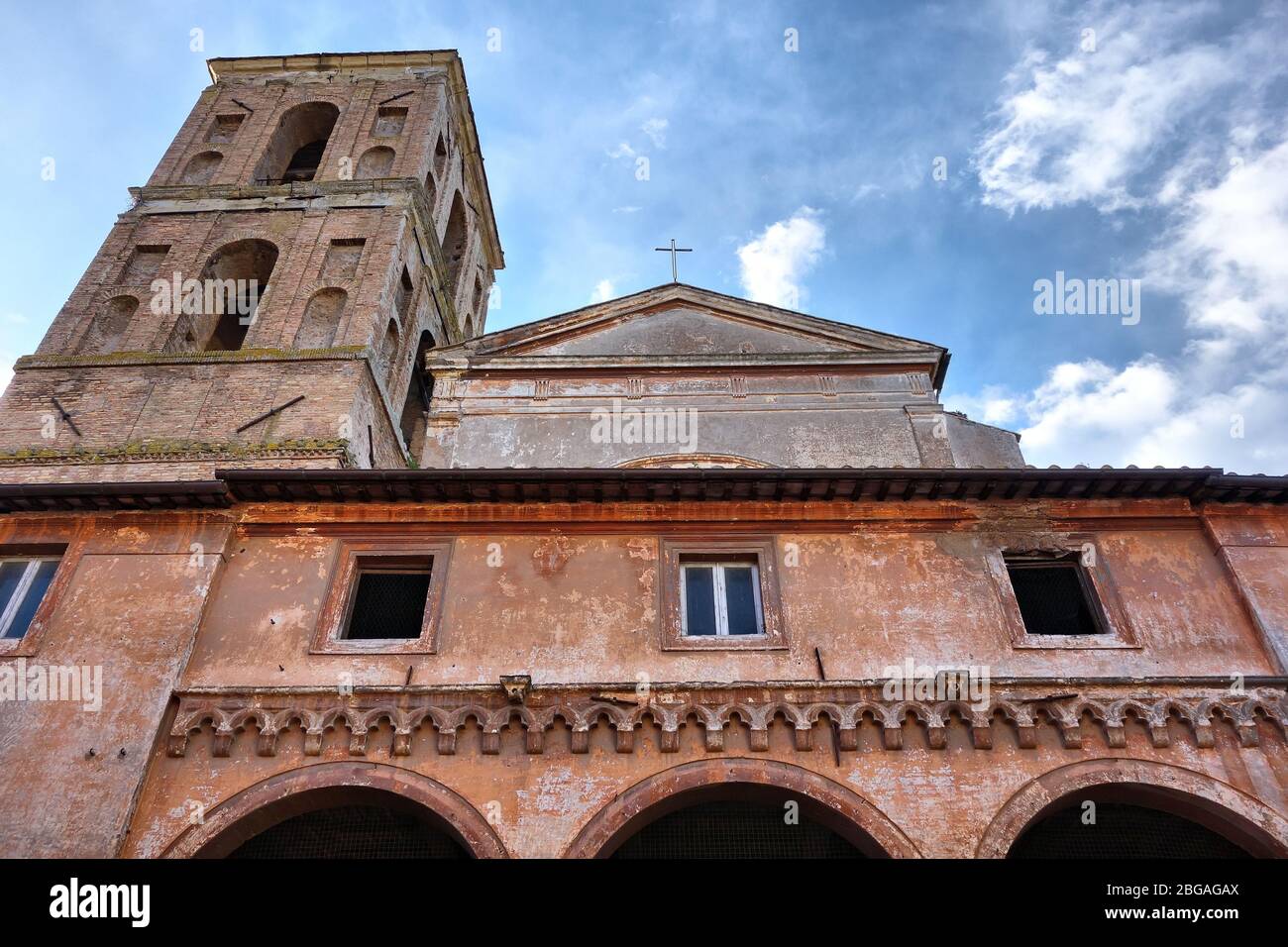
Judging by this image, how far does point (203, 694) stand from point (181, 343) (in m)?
11.7

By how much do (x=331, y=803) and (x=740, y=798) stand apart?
3.98 meters

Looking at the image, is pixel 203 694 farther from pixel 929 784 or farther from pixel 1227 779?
pixel 1227 779

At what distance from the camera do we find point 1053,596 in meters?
10.8

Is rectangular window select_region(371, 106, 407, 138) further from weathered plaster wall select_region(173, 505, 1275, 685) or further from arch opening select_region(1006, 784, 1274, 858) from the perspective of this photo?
arch opening select_region(1006, 784, 1274, 858)

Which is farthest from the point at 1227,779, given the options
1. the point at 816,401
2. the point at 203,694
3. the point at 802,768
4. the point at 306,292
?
the point at 306,292

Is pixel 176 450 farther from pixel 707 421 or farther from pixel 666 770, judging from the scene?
pixel 666 770

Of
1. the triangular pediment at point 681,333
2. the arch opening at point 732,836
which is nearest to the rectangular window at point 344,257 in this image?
the triangular pediment at point 681,333

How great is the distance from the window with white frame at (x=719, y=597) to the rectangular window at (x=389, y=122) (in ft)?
57.9

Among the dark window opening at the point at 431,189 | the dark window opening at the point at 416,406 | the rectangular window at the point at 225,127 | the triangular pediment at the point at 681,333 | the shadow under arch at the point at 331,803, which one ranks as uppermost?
the rectangular window at the point at 225,127

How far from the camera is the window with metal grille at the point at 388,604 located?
34.6 ft

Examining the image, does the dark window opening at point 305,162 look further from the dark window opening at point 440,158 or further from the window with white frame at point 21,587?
the window with white frame at point 21,587

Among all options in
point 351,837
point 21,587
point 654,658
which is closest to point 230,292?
point 21,587

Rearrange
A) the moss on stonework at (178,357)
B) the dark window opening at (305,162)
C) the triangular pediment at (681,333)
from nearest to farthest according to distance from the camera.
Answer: the triangular pediment at (681,333), the moss on stonework at (178,357), the dark window opening at (305,162)

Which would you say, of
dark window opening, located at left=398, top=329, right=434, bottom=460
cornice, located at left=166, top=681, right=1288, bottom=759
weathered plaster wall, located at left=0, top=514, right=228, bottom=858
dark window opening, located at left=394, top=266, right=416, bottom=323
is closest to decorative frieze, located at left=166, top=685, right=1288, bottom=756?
cornice, located at left=166, top=681, right=1288, bottom=759
